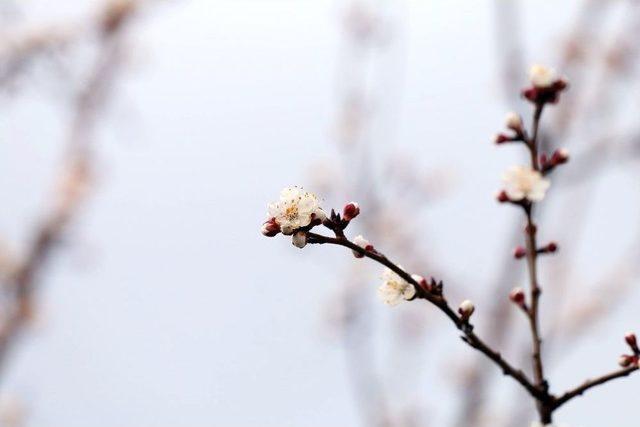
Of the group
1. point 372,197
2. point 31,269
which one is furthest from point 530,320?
point 31,269

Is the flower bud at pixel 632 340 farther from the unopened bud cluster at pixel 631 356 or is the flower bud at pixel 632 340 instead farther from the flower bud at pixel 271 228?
the flower bud at pixel 271 228

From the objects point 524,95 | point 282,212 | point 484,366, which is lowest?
point 282,212

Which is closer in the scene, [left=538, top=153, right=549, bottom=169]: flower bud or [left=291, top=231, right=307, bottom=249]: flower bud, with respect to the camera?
[left=291, top=231, right=307, bottom=249]: flower bud

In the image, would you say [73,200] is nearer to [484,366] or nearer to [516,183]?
[484,366]

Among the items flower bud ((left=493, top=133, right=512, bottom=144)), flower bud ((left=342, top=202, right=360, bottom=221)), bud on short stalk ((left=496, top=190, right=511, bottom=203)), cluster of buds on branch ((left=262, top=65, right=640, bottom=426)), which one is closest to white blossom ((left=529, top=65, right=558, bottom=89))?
cluster of buds on branch ((left=262, top=65, right=640, bottom=426))

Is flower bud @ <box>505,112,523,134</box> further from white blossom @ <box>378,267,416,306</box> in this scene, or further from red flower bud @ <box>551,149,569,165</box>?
white blossom @ <box>378,267,416,306</box>

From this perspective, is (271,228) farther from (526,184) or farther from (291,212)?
(526,184)

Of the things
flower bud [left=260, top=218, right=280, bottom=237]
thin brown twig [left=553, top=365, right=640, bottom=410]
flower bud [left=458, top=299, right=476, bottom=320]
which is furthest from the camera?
flower bud [left=260, top=218, right=280, bottom=237]

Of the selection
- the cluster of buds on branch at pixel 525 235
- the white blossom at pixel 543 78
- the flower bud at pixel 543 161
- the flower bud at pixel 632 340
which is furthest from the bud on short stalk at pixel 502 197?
the flower bud at pixel 632 340
